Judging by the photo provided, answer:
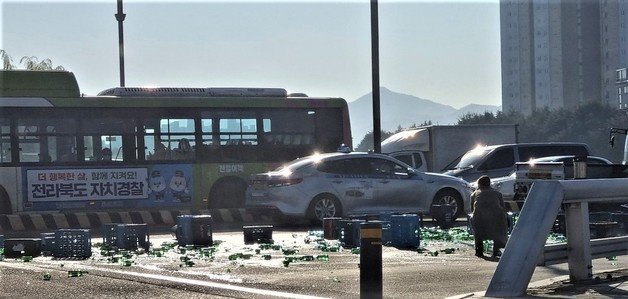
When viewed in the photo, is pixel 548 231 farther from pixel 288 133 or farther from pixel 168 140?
pixel 288 133

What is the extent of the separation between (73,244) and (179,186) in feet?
34.7

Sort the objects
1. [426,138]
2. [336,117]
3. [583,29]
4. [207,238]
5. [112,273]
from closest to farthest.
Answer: [112,273] < [207,238] < [336,117] < [426,138] < [583,29]

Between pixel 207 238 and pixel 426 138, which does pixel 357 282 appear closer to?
pixel 207 238

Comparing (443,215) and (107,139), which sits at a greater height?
(107,139)

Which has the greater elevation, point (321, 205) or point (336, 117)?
point (336, 117)

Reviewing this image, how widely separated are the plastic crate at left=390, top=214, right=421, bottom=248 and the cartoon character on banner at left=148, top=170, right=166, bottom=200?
10.7m

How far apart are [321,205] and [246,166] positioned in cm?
425

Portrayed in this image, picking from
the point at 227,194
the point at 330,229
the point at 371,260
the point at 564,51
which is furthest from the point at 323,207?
the point at 564,51

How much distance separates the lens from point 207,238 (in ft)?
59.9

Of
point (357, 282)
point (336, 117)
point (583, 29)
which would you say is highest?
point (583, 29)

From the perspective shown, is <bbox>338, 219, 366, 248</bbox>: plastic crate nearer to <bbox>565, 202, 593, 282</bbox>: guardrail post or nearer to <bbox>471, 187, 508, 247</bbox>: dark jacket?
<bbox>471, 187, 508, 247</bbox>: dark jacket

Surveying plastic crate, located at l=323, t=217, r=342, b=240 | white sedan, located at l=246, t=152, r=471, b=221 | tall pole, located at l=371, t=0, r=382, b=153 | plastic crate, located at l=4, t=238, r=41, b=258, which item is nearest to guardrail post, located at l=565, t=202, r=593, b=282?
plastic crate, located at l=323, t=217, r=342, b=240

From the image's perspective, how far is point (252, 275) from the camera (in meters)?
13.0

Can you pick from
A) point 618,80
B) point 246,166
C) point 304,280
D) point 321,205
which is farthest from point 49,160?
point 618,80
